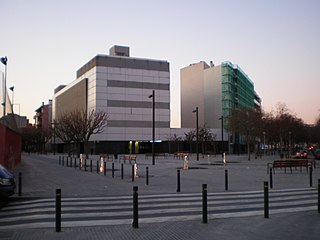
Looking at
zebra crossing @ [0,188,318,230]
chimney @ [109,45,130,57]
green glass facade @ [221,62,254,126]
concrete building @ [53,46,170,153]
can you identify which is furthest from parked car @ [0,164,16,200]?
green glass facade @ [221,62,254,126]

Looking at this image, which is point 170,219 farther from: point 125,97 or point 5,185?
point 125,97

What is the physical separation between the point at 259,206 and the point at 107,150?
7135cm

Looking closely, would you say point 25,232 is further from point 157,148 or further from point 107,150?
point 157,148

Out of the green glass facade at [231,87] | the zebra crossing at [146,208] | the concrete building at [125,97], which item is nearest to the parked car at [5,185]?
the zebra crossing at [146,208]

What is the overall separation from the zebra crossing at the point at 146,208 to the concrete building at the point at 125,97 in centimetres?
6800

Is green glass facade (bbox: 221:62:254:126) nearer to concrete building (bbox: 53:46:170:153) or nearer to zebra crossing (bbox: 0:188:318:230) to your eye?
concrete building (bbox: 53:46:170:153)

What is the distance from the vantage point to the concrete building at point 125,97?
8162 centimetres

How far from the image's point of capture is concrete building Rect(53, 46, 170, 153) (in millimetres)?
81625

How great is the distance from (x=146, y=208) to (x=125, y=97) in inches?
2890

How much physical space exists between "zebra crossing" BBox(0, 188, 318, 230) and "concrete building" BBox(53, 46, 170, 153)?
223 feet

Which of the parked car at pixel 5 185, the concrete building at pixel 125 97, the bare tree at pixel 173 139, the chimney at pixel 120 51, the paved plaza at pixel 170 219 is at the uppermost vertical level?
the chimney at pixel 120 51

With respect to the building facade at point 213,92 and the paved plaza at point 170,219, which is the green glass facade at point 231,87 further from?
the paved plaza at point 170,219

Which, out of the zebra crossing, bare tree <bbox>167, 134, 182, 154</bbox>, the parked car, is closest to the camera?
the zebra crossing

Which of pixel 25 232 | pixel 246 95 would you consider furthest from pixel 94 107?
pixel 25 232
